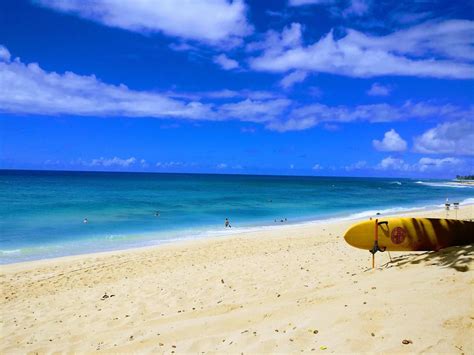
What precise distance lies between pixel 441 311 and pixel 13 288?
11253 mm

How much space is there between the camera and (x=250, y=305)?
7121mm

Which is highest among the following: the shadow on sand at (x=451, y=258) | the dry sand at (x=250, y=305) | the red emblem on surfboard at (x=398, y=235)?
the red emblem on surfboard at (x=398, y=235)

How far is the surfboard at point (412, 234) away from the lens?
30.8ft

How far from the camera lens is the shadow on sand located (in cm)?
694

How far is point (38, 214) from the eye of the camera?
31.5 m

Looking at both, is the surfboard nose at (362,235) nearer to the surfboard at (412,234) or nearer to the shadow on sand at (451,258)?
the surfboard at (412,234)

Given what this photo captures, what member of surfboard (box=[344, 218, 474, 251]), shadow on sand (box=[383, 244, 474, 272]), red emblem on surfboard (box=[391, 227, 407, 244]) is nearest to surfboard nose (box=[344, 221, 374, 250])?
surfboard (box=[344, 218, 474, 251])

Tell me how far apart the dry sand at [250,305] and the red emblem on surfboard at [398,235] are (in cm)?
69

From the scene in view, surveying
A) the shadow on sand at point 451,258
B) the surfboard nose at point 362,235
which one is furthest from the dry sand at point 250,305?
the surfboard nose at point 362,235

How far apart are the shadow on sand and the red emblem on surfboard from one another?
0.68 meters

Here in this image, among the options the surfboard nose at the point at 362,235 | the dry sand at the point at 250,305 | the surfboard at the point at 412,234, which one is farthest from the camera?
the surfboard nose at the point at 362,235

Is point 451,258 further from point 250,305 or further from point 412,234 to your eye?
point 250,305

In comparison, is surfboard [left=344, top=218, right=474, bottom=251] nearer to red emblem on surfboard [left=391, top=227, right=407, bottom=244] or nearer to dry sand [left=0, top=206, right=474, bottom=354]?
red emblem on surfboard [left=391, top=227, right=407, bottom=244]

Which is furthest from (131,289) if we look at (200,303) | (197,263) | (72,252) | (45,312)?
(72,252)
